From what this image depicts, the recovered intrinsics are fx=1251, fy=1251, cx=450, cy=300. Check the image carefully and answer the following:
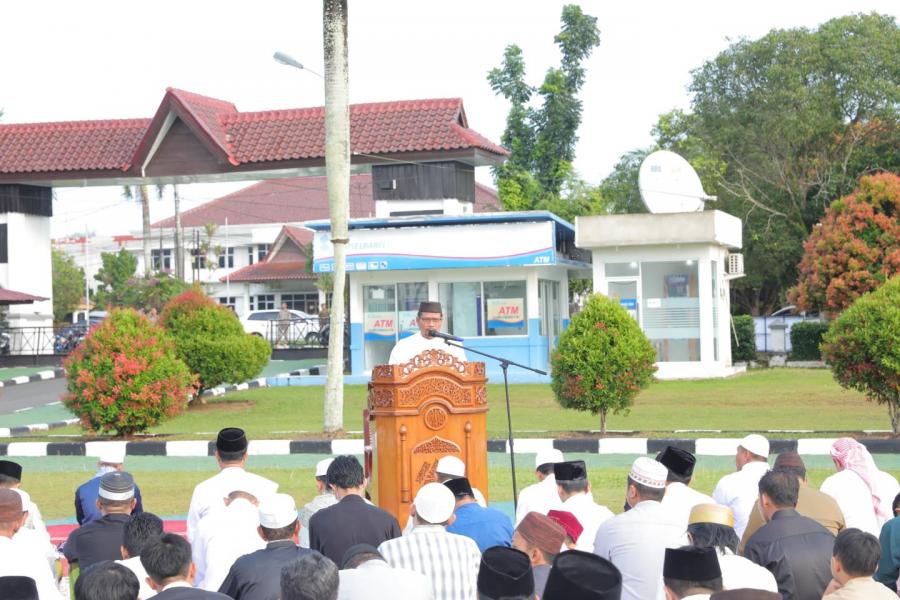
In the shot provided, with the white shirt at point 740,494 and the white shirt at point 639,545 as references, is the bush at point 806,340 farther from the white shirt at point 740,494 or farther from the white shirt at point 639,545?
the white shirt at point 639,545

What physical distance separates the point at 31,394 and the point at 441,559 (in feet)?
76.6

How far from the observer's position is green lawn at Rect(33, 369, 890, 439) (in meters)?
18.6

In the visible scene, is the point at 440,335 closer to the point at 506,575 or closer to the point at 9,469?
the point at 9,469

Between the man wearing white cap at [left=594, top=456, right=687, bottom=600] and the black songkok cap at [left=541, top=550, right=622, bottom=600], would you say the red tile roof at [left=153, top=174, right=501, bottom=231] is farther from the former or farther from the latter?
the black songkok cap at [left=541, top=550, right=622, bottom=600]

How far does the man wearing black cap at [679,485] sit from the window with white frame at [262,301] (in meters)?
66.9

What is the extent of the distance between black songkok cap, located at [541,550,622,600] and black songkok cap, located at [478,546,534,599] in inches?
6.0

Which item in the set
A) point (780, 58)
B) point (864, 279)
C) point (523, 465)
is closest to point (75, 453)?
point (523, 465)

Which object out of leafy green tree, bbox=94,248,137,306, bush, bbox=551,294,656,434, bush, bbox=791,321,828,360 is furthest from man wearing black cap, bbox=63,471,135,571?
leafy green tree, bbox=94,248,137,306

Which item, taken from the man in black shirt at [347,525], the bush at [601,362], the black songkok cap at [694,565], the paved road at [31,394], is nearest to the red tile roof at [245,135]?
the paved road at [31,394]

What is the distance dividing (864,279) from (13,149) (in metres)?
22.1

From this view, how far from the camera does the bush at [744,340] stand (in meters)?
34.2

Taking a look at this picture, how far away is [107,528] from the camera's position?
288 inches

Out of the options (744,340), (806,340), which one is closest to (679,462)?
(744,340)

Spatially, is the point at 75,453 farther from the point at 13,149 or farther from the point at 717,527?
the point at 13,149
